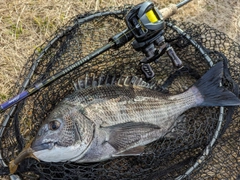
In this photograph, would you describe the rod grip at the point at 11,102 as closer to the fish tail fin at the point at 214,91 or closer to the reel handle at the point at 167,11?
the reel handle at the point at 167,11

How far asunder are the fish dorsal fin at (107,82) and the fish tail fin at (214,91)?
0.51 meters

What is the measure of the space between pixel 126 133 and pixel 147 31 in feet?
3.01

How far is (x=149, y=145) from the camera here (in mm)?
3203

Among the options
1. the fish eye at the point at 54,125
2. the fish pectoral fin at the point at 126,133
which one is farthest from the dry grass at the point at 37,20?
the fish pectoral fin at the point at 126,133

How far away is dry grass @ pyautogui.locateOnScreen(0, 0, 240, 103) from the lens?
370cm

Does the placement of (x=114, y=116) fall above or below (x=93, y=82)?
below

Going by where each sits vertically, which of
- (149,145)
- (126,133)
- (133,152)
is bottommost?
(149,145)

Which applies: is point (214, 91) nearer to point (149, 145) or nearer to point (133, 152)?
point (149, 145)

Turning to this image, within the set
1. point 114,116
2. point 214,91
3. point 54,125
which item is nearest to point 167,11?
point 214,91

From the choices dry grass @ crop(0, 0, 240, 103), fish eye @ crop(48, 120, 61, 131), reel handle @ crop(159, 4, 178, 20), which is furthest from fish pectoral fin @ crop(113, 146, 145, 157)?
dry grass @ crop(0, 0, 240, 103)

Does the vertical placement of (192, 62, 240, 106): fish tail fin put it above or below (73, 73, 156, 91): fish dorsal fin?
→ below

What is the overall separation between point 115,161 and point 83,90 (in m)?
0.75

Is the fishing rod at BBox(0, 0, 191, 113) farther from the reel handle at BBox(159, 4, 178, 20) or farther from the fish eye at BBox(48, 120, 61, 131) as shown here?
the fish eye at BBox(48, 120, 61, 131)

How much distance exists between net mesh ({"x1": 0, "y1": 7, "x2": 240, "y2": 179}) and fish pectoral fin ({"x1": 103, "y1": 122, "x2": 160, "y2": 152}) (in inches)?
6.6
